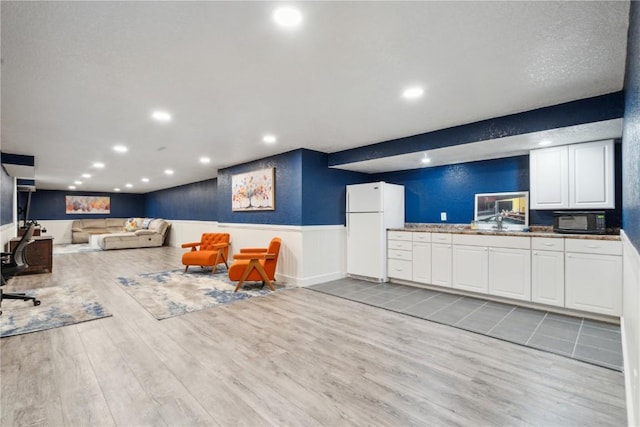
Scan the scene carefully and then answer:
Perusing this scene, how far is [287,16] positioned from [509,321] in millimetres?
3532

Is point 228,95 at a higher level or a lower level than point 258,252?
higher

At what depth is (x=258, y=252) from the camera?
5.13m

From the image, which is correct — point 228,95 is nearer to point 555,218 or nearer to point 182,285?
point 182,285

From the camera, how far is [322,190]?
17.0ft

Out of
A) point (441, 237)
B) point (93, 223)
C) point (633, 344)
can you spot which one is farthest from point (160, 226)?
point (633, 344)

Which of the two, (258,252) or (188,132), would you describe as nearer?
(188,132)

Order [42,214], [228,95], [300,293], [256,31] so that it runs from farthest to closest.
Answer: [42,214], [300,293], [228,95], [256,31]

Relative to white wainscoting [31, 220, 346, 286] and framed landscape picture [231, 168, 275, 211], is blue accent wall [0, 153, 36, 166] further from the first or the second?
white wainscoting [31, 220, 346, 286]

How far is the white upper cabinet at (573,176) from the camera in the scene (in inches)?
131

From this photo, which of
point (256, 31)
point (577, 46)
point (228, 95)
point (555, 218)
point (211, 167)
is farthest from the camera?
point (211, 167)

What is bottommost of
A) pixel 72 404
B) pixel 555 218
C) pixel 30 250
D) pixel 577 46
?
pixel 72 404

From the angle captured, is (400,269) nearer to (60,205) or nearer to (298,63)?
(298,63)

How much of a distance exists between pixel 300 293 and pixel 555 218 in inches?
138

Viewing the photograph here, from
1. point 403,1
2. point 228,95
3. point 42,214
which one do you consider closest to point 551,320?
point 403,1
